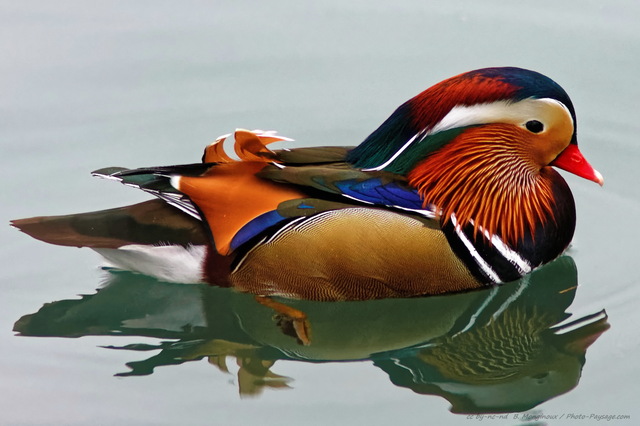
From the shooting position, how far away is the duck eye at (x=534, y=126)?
523cm

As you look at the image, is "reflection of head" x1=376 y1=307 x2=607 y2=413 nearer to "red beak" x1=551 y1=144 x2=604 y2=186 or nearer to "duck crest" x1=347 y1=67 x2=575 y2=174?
"red beak" x1=551 y1=144 x2=604 y2=186

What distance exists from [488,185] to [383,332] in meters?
0.87

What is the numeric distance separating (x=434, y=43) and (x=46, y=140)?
2583 millimetres

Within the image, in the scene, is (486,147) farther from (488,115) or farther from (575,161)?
(575,161)

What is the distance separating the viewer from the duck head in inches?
201

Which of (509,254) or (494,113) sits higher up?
(494,113)

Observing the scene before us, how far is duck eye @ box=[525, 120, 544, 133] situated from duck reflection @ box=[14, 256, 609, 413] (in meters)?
0.76

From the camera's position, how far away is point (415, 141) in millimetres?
5219

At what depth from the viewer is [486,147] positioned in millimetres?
5320

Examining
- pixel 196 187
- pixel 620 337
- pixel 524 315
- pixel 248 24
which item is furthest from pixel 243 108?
pixel 620 337

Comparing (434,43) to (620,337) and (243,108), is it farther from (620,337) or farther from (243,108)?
(620,337)

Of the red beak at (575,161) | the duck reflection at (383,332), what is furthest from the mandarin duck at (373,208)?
the duck reflection at (383,332)

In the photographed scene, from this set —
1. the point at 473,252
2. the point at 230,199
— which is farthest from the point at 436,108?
the point at 230,199

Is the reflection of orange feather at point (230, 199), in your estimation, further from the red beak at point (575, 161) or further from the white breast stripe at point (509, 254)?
the red beak at point (575, 161)
